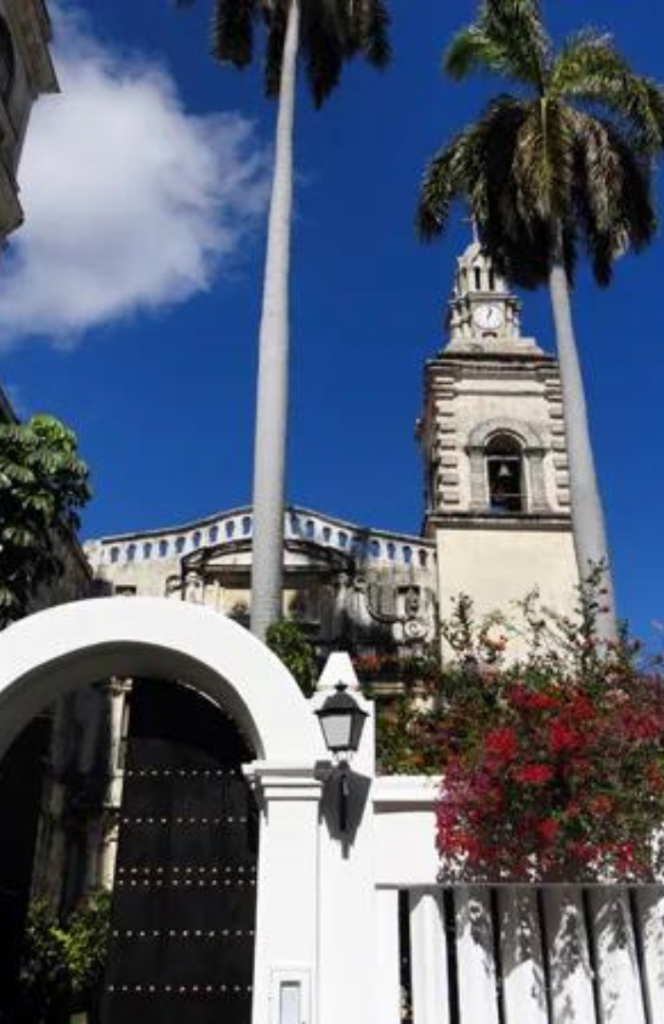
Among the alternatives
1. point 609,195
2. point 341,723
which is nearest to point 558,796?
point 341,723

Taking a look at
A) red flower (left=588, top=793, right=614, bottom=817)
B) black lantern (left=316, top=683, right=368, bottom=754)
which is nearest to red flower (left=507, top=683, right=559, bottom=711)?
red flower (left=588, top=793, right=614, bottom=817)

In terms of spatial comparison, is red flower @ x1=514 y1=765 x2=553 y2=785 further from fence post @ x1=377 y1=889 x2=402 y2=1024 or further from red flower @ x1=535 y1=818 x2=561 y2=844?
fence post @ x1=377 y1=889 x2=402 y2=1024

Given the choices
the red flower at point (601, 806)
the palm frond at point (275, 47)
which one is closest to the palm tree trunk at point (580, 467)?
the red flower at point (601, 806)

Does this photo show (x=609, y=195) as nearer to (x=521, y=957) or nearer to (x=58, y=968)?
(x=521, y=957)

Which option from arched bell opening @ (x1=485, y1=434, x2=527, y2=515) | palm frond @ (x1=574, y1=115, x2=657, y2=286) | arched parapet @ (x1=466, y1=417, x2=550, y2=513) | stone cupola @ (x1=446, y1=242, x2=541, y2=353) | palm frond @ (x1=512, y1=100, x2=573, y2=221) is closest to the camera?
palm frond @ (x1=512, y1=100, x2=573, y2=221)

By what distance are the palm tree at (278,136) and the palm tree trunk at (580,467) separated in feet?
13.5

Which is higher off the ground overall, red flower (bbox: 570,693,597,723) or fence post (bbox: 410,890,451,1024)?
red flower (bbox: 570,693,597,723)

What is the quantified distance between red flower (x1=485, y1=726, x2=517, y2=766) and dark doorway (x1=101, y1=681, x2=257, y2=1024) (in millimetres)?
2048

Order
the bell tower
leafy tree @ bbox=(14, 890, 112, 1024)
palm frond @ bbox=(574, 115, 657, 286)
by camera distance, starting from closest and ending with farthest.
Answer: leafy tree @ bbox=(14, 890, 112, 1024) < palm frond @ bbox=(574, 115, 657, 286) < the bell tower

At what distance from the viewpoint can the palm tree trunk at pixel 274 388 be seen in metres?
12.7

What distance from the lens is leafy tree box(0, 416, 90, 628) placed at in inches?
510

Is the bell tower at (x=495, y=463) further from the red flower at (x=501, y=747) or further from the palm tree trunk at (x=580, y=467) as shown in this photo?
the red flower at (x=501, y=747)

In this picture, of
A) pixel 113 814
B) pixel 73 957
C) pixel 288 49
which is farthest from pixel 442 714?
pixel 113 814

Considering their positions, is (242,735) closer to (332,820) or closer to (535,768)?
(332,820)
